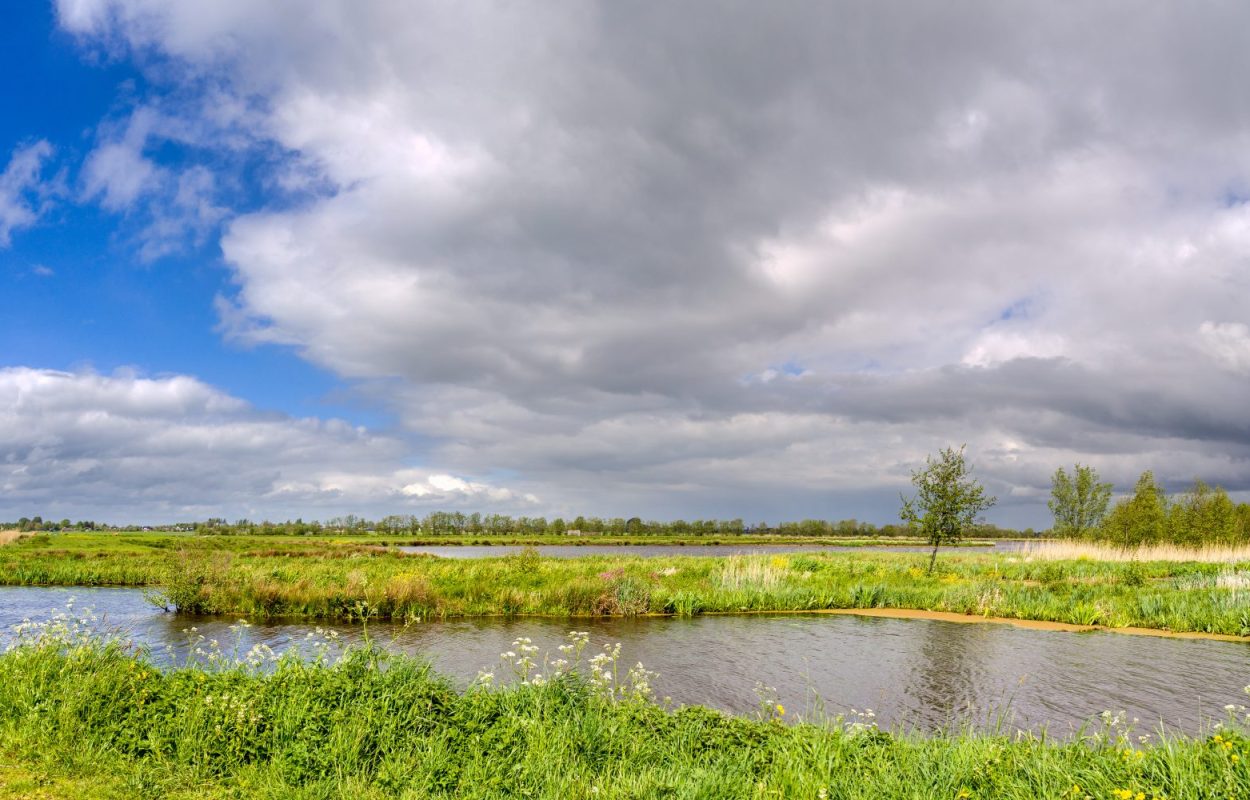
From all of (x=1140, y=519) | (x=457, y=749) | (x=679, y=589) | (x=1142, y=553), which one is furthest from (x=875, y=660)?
(x=1140, y=519)

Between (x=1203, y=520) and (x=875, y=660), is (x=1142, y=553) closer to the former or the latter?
(x=1203, y=520)

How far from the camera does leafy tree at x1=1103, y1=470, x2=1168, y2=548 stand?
62.0 m

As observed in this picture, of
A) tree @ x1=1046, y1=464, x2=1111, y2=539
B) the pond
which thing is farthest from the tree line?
the pond

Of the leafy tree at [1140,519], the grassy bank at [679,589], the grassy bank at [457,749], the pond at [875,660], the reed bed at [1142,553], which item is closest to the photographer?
the grassy bank at [457,749]

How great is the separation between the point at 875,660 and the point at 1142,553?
44.0 meters

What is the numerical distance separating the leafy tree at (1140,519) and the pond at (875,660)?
48.4 meters

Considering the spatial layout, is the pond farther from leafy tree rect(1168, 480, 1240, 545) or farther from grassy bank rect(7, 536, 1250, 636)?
leafy tree rect(1168, 480, 1240, 545)

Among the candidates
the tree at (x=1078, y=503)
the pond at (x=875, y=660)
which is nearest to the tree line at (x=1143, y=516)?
the tree at (x=1078, y=503)

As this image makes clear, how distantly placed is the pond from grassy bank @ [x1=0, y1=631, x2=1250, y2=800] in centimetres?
374

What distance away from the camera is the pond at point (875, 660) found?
563 inches

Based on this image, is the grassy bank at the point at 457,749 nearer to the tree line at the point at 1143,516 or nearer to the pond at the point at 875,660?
the pond at the point at 875,660

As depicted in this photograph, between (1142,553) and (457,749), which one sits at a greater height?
(457,749)

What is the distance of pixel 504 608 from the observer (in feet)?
93.6

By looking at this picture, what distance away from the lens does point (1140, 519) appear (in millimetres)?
62625
